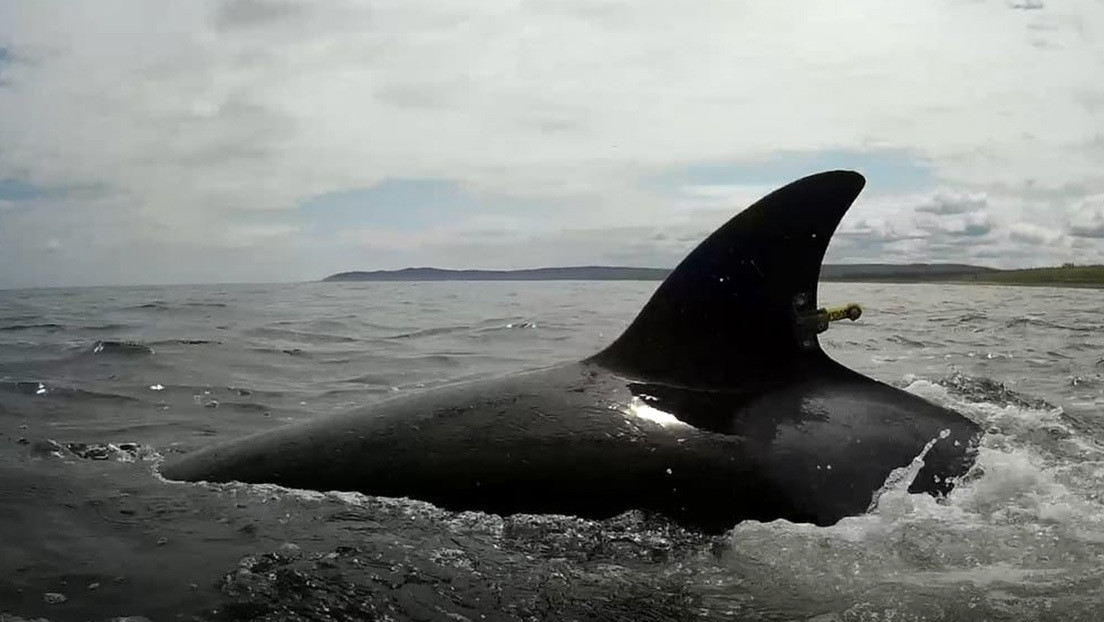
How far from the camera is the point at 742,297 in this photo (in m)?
5.21

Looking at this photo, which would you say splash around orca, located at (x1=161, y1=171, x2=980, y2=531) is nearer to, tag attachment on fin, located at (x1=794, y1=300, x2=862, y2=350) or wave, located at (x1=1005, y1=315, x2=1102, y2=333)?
tag attachment on fin, located at (x1=794, y1=300, x2=862, y2=350)

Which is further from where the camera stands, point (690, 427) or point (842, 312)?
point (842, 312)

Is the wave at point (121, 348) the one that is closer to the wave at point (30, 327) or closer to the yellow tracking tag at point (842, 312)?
the wave at point (30, 327)

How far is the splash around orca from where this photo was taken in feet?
14.9

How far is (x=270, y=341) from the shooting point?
52.0 feet

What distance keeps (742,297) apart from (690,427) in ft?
2.81

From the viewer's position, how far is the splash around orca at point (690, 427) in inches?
179

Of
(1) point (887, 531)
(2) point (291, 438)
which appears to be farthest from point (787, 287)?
(2) point (291, 438)

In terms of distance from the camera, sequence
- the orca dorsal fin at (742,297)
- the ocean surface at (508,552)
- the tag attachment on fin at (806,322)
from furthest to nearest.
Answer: the tag attachment on fin at (806,322)
the orca dorsal fin at (742,297)
the ocean surface at (508,552)

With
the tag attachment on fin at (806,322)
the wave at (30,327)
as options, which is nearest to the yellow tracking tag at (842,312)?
the tag attachment on fin at (806,322)

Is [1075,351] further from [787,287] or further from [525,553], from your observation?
[525,553]

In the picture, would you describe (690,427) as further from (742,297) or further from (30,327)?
(30,327)

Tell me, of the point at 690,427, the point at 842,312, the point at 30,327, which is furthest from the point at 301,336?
the point at 690,427

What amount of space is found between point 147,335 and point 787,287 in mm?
14275
